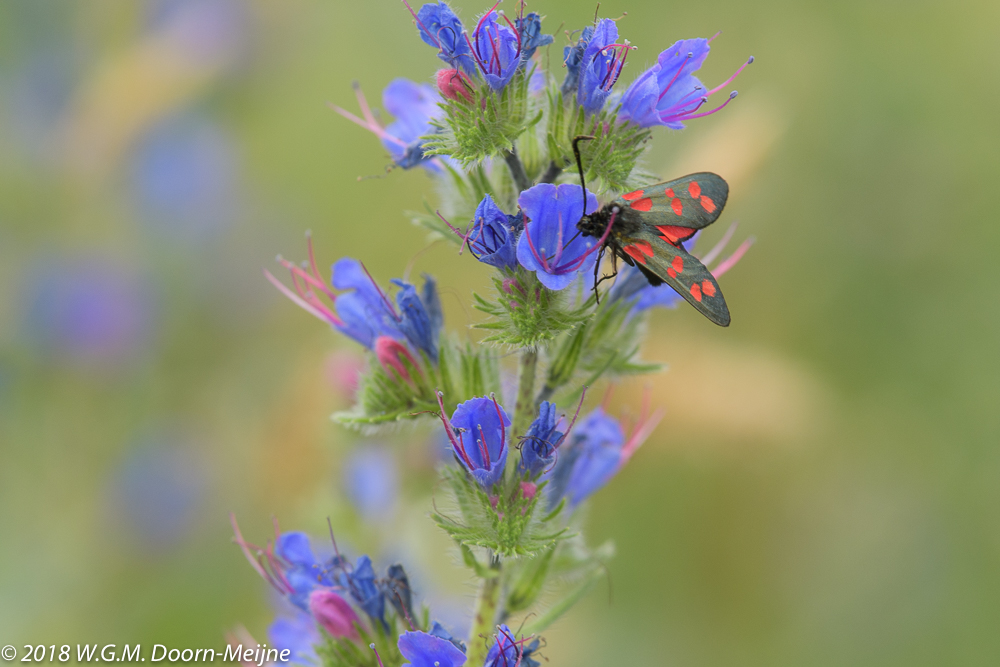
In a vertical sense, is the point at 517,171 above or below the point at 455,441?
above

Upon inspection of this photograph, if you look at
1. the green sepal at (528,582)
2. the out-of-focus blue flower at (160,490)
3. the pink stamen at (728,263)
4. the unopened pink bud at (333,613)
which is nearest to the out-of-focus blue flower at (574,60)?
the pink stamen at (728,263)

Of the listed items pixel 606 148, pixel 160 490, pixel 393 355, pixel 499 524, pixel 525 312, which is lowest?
pixel 160 490

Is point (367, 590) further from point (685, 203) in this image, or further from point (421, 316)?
point (685, 203)

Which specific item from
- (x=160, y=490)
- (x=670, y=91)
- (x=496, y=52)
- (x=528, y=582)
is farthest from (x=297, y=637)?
(x=160, y=490)

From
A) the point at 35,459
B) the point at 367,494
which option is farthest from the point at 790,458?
the point at 35,459

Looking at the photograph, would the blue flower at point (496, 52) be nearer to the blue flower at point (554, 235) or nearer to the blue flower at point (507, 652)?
the blue flower at point (554, 235)

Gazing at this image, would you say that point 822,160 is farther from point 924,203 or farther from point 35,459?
point 35,459
